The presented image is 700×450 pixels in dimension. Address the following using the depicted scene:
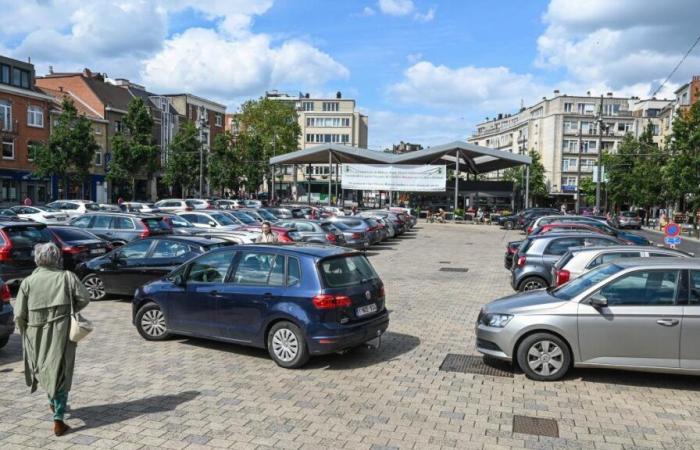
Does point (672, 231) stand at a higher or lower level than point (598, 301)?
higher

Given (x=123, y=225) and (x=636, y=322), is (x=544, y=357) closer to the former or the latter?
(x=636, y=322)

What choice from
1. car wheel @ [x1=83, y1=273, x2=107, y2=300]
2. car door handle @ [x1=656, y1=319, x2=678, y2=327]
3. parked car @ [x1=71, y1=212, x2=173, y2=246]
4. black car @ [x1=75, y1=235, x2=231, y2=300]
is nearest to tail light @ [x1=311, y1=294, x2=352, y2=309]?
car door handle @ [x1=656, y1=319, x2=678, y2=327]

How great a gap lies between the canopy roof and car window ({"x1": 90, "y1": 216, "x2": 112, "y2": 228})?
34.8m

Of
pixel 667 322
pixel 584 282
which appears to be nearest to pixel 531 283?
pixel 584 282

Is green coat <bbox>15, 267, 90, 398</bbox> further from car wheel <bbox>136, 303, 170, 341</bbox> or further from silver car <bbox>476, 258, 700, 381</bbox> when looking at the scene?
silver car <bbox>476, 258, 700, 381</bbox>

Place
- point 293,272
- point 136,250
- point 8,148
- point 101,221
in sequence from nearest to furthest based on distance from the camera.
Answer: point 293,272 < point 136,250 < point 101,221 < point 8,148

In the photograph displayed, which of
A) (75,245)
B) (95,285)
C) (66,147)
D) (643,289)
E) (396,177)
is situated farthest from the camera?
(396,177)

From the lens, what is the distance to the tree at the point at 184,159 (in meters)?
60.4

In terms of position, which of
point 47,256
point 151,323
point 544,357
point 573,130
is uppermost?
point 573,130

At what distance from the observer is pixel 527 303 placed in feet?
24.4

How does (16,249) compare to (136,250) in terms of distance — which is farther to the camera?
(16,249)

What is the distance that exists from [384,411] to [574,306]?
2636mm

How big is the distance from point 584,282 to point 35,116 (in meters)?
52.5

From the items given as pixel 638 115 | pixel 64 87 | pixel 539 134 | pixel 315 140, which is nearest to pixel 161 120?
pixel 64 87
